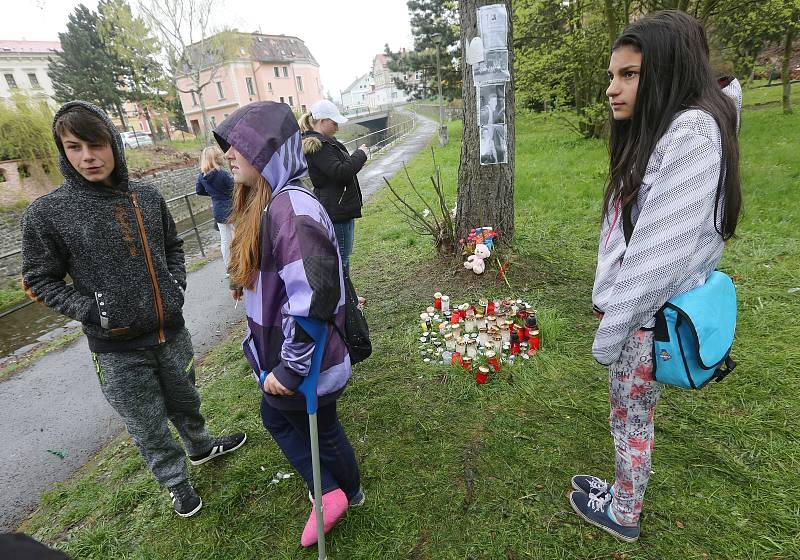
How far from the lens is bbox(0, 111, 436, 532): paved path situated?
2.62m

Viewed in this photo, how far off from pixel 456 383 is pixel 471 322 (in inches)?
22.9

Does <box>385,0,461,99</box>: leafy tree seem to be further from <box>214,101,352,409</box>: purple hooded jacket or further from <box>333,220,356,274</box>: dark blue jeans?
<box>214,101,352,409</box>: purple hooded jacket

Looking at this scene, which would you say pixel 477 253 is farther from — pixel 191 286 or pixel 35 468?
pixel 191 286

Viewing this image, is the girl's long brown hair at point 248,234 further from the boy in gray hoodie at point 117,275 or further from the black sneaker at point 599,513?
the black sneaker at point 599,513

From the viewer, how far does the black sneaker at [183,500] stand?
6.97 ft

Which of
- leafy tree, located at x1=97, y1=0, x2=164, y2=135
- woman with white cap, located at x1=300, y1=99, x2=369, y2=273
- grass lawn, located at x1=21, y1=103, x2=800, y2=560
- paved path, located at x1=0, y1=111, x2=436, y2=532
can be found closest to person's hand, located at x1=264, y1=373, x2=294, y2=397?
grass lawn, located at x1=21, y1=103, x2=800, y2=560

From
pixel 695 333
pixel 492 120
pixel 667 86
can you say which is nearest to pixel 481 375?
pixel 695 333

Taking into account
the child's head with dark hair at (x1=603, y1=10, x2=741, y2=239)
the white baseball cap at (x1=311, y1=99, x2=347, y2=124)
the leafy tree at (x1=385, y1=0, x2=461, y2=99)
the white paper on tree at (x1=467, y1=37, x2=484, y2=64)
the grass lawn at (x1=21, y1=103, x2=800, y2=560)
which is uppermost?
the leafy tree at (x1=385, y1=0, x2=461, y2=99)

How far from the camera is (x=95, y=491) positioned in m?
2.39

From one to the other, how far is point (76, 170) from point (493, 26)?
3292mm

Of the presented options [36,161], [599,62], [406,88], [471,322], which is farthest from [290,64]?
[471,322]

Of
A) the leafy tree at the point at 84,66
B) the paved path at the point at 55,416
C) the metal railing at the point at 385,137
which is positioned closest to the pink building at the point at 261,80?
the leafy tree at the point at 84,66

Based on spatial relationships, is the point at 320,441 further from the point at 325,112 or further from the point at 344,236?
the point at 325,112

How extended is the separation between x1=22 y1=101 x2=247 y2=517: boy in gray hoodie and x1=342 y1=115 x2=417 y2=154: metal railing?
13.0 metres
